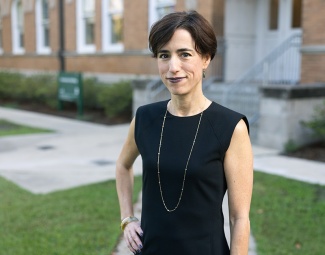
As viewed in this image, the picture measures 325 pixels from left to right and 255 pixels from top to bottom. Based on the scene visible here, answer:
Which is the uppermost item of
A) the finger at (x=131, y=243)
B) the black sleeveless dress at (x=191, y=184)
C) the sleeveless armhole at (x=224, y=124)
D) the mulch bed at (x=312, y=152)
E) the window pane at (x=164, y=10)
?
the window pane at (x=164, y=10)

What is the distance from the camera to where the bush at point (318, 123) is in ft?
25.6

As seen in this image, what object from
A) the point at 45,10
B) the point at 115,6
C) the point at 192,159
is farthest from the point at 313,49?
the point at 45,10

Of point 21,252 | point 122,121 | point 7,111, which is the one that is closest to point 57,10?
point 7,111

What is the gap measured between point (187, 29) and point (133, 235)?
91 cm

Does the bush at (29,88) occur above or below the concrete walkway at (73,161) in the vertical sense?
above

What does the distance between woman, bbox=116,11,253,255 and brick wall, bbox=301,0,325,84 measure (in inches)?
318

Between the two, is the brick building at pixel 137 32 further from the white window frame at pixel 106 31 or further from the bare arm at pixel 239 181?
the bare arm at pixel 239 181

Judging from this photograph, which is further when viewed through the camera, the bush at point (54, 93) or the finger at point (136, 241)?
the bush at point (54, 93)

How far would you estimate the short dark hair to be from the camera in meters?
1.72

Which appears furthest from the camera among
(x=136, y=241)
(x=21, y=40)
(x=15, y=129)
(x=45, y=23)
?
(x=21, y=40)

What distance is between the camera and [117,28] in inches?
608

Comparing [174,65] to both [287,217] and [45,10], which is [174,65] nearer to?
[287,217]

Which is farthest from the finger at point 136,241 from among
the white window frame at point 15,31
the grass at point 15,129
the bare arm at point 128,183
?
the white window frame at point 15,31

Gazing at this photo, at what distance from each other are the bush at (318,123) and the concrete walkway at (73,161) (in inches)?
29.1
